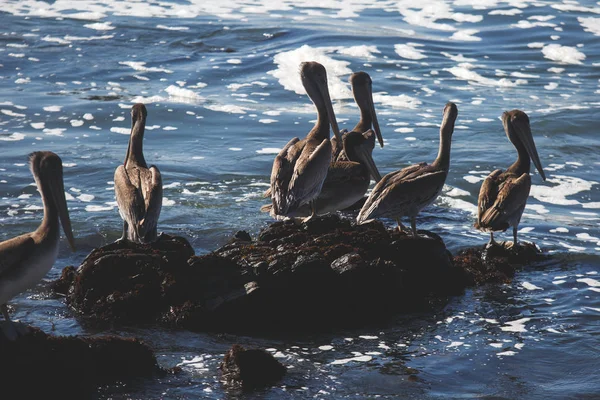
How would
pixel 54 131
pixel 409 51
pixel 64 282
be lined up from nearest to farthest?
pixel 64 282 → pixel 54 131 → pixel 409 51

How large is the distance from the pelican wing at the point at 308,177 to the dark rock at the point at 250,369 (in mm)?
2897

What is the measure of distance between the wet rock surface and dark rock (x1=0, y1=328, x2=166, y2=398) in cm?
105

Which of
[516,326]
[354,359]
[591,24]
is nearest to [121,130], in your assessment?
[516,326]

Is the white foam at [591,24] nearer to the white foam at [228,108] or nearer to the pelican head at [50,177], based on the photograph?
the white foam at [228,108]

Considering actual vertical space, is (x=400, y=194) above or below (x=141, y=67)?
above

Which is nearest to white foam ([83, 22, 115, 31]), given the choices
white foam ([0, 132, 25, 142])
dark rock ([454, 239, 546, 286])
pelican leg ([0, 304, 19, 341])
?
white foam ([0, 132, 25, 142])

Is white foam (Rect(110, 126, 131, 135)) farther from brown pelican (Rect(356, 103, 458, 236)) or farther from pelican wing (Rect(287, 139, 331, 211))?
brown pelican (Rect(356, 103, 458, 236))

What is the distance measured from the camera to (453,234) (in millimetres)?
9555

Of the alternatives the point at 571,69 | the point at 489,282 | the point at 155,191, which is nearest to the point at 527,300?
the point at 489,282

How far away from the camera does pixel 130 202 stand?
7.70 m

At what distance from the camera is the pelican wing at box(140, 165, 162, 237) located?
24.8 feet

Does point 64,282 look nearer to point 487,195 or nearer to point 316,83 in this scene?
point 487,195

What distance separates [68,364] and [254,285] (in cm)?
169

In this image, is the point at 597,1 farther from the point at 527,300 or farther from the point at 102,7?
the point at 527,300
